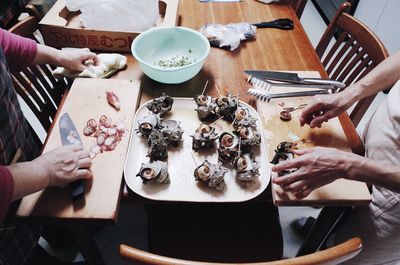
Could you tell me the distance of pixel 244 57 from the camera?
1262mm

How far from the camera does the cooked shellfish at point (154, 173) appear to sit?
2.47 feet

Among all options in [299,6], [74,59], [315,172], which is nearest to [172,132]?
[315,172]

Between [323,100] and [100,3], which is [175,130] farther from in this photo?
[100,3]

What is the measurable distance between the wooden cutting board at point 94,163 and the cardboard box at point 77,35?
25 centimetres

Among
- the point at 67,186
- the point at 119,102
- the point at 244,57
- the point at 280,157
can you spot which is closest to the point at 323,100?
the point at 280,157

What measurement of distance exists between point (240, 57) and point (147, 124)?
61cm

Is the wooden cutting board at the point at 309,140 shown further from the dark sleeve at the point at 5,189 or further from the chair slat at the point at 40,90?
the chair slat at the point at 40,90

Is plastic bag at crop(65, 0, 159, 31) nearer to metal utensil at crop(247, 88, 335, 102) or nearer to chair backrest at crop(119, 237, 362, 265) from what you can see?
metal utensil at crop(247, 88, 335, 102)

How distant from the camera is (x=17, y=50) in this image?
94cm

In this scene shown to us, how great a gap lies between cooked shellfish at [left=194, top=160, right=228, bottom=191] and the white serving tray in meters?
0.02

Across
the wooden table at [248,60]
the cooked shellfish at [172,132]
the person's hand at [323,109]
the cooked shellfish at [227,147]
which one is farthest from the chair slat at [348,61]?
the cooked shellfish at [172,132]

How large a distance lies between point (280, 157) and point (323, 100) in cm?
26

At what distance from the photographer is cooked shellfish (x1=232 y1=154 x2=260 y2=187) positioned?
77 centimetres

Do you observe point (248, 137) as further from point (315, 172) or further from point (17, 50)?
point (17, 50)
